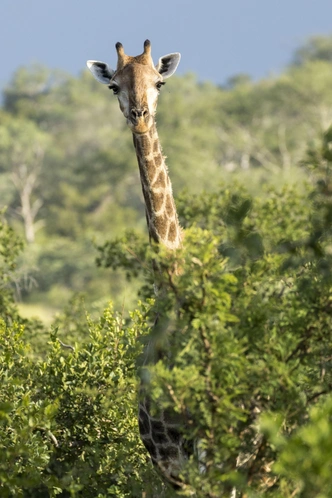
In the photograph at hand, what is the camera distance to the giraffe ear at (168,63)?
29.3ft

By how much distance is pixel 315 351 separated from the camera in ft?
17.5

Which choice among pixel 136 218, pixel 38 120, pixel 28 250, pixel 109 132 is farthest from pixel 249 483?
pixel 38 120

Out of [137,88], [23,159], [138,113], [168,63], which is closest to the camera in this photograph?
[138,113]

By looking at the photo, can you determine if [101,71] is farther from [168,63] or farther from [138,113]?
[138,113]

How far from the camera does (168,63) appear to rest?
356 inches

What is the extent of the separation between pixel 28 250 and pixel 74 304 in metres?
34.3

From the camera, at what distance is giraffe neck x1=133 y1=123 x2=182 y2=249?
7.39 meters

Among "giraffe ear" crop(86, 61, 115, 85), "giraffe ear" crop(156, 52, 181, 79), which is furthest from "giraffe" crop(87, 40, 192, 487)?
"giraffe ear" crop(156, 52, 181, 79)

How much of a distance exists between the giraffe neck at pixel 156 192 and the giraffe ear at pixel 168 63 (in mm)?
1487

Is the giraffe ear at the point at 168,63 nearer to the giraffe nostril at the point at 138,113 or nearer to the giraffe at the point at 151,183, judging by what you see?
the giraffe at the point at 151,183

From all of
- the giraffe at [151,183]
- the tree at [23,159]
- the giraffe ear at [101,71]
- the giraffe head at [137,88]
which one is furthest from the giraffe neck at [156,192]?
the tree at [23,159]

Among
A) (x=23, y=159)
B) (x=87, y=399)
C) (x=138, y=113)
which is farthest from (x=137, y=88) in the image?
(x=23, y=159)

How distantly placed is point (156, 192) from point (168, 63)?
75.0 inches

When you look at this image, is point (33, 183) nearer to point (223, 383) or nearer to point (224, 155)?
point (224, 155)
